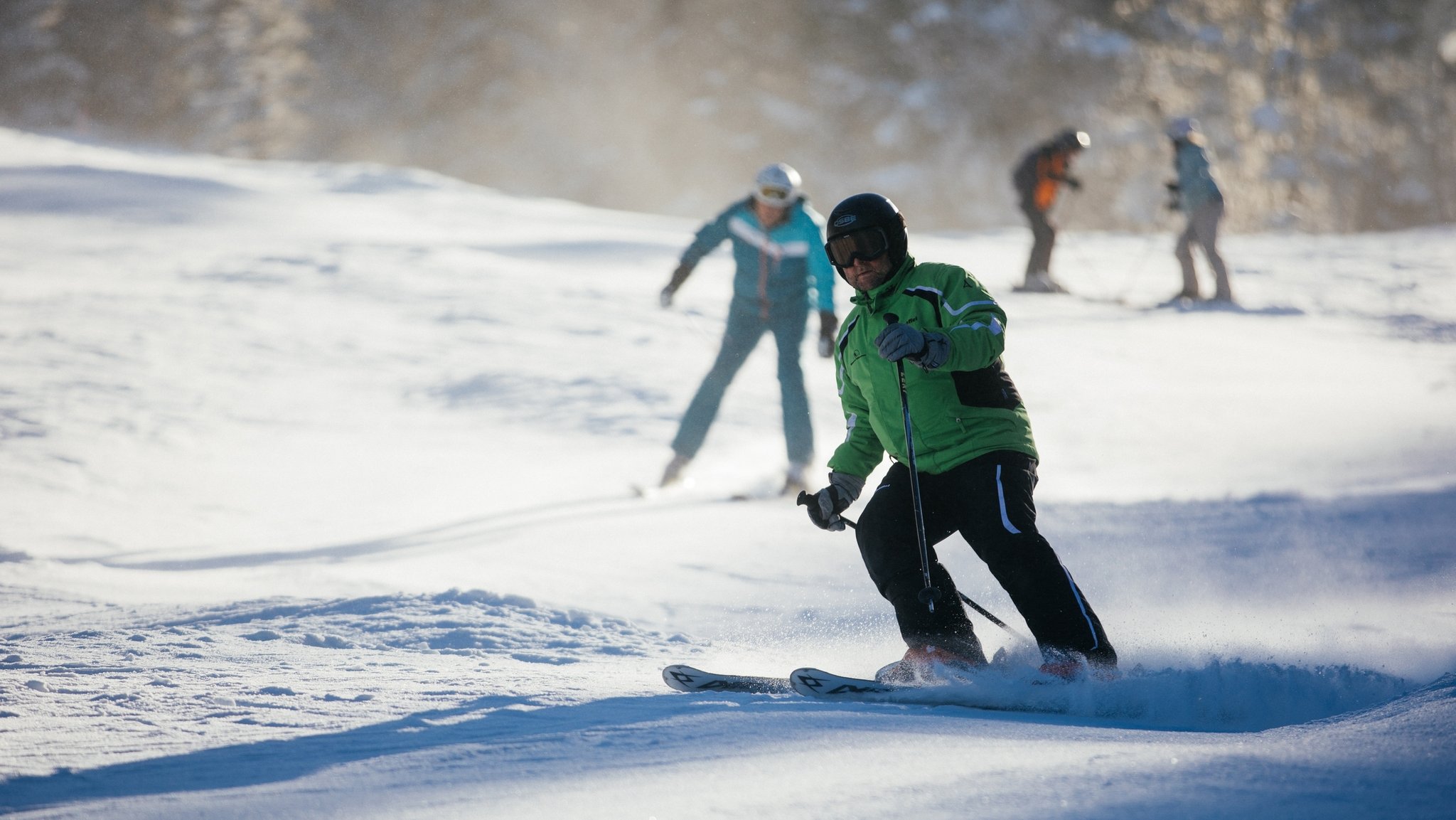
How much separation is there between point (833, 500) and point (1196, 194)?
9.58 m

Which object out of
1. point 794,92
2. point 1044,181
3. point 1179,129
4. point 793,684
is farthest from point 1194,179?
point 794,92

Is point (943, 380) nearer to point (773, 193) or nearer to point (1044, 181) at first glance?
point (773, 193)

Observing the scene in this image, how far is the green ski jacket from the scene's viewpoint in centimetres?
287

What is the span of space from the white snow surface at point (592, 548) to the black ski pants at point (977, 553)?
171mm

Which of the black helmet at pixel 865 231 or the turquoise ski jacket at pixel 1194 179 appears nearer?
the black helmet at pixel 865 231

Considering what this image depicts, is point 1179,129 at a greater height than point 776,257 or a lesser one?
greater

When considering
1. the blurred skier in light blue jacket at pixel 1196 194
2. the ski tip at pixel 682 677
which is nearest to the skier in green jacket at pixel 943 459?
the ski tip at pixel 682 677

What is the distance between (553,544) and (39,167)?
1314cm

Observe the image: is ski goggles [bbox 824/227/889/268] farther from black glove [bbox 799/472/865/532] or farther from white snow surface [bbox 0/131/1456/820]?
white snow surface [bbox 0/131/1456/820]

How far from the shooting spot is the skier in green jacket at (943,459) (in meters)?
2.77

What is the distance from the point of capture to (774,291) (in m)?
5.80

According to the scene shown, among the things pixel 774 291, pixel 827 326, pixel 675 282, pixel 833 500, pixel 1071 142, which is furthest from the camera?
pixel 1071 142

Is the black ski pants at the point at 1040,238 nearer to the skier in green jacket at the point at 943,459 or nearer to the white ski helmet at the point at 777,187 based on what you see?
the white ski helmet at the point at 777,187

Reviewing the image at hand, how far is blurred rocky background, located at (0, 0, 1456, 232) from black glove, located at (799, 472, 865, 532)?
1112 inches
